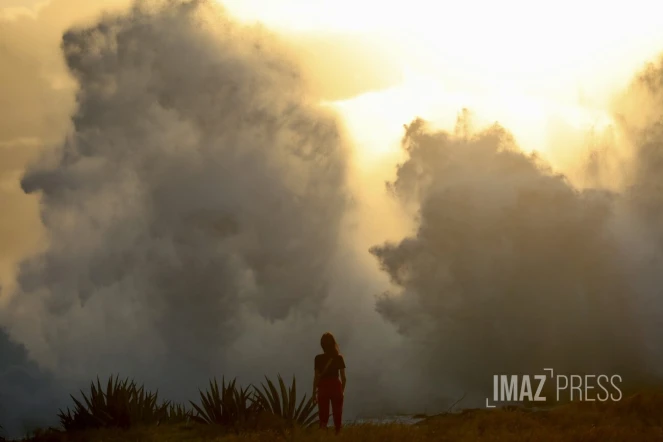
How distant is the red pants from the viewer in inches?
586

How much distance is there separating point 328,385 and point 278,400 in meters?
3.56

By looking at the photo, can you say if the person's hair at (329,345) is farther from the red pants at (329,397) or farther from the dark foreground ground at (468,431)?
the dark foreground ground at (468,431)

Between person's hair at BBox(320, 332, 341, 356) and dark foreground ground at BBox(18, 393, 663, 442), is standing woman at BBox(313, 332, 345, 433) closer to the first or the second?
person's hair at BBox(320, 332, 341, 356)

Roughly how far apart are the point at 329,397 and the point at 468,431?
3.95m

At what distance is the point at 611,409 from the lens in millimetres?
25812

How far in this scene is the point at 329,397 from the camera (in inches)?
594

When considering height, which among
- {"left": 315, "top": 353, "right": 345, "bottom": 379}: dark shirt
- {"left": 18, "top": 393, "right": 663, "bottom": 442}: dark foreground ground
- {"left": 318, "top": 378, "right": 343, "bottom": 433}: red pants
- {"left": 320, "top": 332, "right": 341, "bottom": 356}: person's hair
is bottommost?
{"left": 18, "top": 393, "right": 663, "bottom": 442}: dark foreground ground

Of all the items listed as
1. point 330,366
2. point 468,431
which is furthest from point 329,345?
point 468,431

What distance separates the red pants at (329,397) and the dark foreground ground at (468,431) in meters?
0.42

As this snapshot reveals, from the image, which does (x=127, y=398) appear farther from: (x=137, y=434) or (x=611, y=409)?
(x=611, y=409)

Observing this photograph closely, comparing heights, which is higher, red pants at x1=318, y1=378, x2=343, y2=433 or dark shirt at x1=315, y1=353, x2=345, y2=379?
dark shirt at x1=315, y1=353, x2=345, y2=379

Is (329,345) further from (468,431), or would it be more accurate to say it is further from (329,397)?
(468,431)

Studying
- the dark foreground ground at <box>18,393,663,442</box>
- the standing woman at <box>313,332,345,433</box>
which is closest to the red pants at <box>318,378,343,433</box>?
the standing woman at <box>313,332,345,433</box>

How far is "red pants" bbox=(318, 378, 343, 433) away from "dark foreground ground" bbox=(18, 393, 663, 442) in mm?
416
